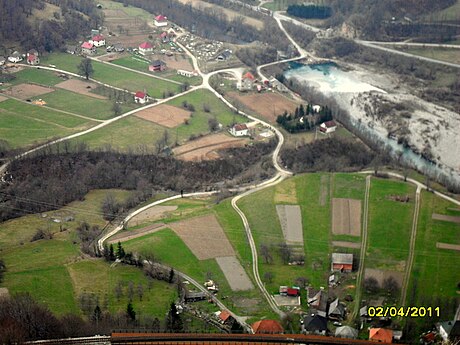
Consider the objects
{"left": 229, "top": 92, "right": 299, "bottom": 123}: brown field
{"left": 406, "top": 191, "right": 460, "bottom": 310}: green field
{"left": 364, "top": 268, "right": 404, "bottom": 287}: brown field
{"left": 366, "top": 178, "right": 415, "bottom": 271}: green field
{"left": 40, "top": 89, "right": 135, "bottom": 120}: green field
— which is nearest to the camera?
{"left": 406, "top": 191, "right": 460, "bottom": 310}: green field

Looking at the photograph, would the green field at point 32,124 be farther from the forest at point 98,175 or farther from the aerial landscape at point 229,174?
the forest at point 98,175

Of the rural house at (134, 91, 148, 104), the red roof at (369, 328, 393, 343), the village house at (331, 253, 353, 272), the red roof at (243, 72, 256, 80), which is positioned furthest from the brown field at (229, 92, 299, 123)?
the red roof at (369, 328, 393, 343)

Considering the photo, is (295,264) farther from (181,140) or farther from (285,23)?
(285,23)

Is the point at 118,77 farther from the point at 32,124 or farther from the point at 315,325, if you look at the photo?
the point at 315,325

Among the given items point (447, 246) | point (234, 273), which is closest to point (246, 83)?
point (447, 246)

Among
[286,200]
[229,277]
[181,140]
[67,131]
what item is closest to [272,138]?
[181,140]

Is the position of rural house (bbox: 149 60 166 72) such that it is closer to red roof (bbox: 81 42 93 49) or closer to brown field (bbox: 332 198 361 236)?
red roof (bbox: 81 42 93 49)

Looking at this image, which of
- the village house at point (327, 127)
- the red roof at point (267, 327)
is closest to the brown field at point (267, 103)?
the village house at point (327, 127)
